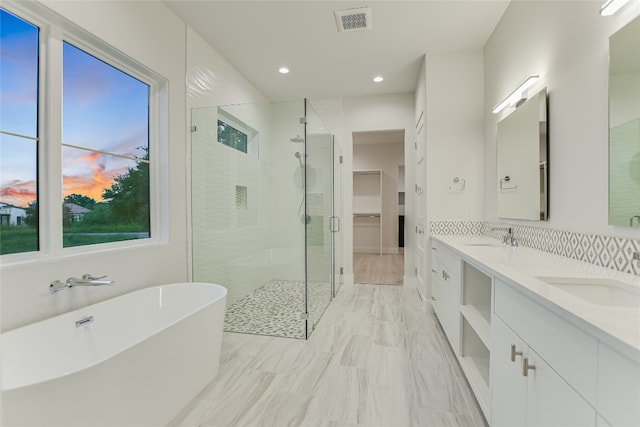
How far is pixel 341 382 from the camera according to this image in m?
1.93

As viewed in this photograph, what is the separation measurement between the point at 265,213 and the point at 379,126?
226 centimetres

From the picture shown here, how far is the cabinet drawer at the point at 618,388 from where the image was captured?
0.59 metres

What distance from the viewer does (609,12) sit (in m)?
1.29

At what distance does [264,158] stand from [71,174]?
2.04 meters

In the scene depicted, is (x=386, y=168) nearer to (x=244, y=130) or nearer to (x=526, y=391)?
(x=244, y=130)

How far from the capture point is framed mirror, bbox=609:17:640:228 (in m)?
1.22

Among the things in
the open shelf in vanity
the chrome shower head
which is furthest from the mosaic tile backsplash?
the chrome shower head

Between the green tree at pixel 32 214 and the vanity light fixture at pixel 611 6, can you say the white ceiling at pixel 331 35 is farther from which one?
the green tree at pixel 32 214

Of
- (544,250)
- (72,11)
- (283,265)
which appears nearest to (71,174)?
(72,11)

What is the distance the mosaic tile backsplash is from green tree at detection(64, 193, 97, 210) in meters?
3.04

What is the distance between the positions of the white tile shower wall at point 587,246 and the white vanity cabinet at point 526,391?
604mm

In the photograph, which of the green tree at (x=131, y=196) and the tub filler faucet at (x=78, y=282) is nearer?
the tub filler faucet at (x=78, y=282)

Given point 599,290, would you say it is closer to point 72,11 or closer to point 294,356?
point 294,356

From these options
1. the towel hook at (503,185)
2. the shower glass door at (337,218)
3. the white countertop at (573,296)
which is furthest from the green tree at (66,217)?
the towel hook at (503,185)
